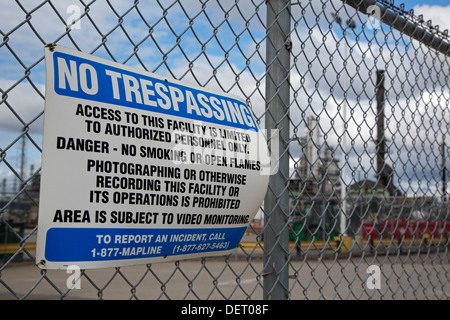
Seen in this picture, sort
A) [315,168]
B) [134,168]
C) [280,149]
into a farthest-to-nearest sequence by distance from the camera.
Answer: [315,168], [280,149], [134,168]

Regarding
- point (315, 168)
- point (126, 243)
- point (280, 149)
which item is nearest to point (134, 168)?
point (126, 243)

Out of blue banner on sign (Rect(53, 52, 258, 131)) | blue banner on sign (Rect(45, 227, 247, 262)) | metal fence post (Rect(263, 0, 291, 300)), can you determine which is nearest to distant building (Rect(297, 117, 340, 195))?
metal fence post (Rect(263, 0, 291, 300))

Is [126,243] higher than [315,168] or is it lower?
lower

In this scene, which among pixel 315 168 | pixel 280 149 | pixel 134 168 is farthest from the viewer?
pixel 315 168

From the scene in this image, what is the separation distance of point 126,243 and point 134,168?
0.24m

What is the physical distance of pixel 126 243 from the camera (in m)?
1.48

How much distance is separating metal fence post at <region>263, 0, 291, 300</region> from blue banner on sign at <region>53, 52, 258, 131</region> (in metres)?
0.27

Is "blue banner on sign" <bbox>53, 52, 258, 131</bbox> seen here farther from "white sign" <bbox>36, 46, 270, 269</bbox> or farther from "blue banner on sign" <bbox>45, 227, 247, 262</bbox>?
"blue banner on sign" <bbox>45, 227, 247, 262</bbox>

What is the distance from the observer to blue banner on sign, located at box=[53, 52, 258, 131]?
4.64ft

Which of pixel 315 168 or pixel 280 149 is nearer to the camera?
pixel 280 149

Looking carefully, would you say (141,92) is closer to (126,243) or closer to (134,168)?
(134,168)
